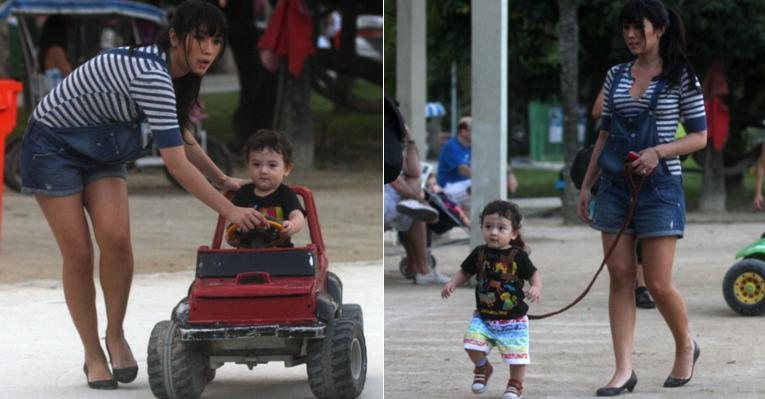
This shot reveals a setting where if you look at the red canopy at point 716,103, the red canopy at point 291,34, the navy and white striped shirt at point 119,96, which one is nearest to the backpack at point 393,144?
the navy and white striped shirt at point 119,96

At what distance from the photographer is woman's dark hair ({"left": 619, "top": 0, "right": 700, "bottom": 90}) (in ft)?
→ 23.1

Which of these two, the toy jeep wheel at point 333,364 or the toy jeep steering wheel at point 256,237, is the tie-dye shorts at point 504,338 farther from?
the toy jeep steering wheel at point 256,237

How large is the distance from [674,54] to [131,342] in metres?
3.27

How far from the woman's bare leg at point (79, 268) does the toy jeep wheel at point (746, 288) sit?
171 inches

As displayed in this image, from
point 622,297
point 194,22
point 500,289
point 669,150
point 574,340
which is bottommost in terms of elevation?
point 574,340

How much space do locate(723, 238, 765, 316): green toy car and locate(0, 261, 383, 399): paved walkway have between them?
2161 mm

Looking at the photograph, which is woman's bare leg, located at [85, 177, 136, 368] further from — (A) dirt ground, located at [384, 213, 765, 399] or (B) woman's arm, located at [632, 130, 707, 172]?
(B) woman's arm, located at [632, 130, 707, 172]

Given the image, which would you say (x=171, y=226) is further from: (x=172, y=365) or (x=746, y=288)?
(x=172, y=365)

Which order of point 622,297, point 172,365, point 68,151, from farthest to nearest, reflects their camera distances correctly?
point 622,297, point 68,151, point 172,365

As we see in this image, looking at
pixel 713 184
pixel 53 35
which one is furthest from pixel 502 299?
pixel 53 35

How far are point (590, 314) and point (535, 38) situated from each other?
15500 millimetres

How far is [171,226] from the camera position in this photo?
1588 centimetres

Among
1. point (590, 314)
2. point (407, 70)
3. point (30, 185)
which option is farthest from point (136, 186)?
point (30, 185)

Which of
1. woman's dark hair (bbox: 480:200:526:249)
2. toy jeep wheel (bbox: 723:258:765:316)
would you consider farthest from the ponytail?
toy jeep wheel (bbox: 723:258:765:316)
